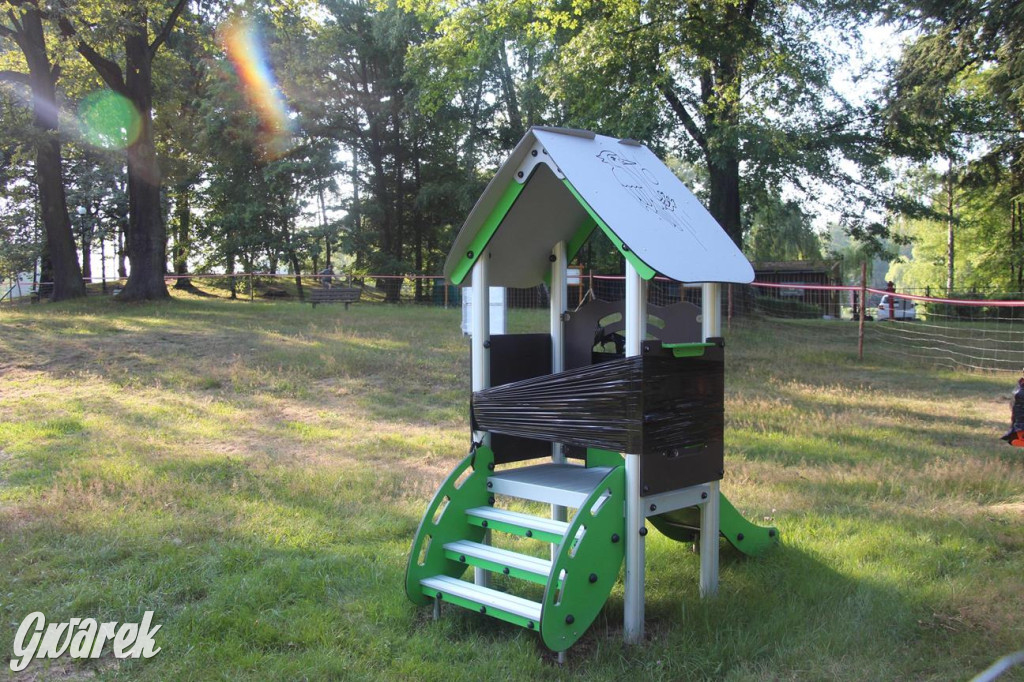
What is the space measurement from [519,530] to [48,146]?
21.2 m

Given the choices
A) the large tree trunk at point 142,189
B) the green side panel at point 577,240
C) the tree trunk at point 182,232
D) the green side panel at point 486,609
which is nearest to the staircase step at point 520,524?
the green side panel at point 486,609

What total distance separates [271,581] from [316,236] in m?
30.6

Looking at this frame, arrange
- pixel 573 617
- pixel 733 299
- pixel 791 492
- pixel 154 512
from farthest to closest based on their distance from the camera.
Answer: pixel 733 299 < pixel 791 492 < pixel 154 512 < pixel 573 617

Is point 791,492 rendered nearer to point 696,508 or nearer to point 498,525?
point 696,508

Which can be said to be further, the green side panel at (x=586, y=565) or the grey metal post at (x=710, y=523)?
the grey metal post at (x=710, y=523)

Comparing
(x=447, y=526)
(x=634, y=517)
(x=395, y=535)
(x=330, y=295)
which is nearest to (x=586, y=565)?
(x=634, y=517)

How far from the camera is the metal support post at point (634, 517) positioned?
3691 mm

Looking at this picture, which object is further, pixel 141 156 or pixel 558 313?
pixel 141 156

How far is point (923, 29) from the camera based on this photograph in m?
17.2

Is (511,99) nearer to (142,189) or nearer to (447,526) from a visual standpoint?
(142,189)

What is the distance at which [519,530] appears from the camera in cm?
391

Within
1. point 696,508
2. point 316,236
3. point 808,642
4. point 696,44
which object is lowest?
point 808,642

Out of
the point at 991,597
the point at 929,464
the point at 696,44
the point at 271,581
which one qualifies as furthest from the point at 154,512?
the point at 696,44

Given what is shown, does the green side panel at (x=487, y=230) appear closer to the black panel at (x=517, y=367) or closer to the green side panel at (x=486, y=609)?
the black panel at (x=517, y=367)
